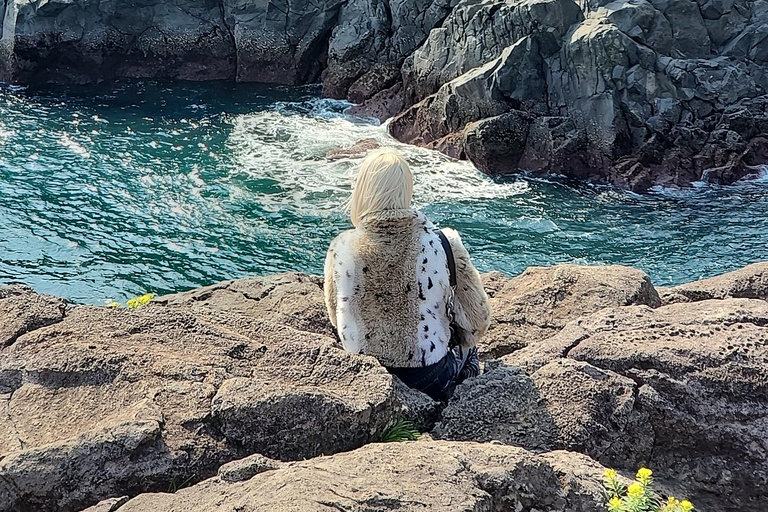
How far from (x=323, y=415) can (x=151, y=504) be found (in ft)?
3.47

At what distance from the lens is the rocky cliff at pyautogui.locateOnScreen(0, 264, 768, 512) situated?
12.4 feet

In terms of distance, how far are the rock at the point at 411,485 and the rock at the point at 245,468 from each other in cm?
6

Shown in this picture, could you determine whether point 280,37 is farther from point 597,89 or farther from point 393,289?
point 393,289

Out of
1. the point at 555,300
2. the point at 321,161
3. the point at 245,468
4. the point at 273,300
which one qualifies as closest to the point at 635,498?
the point at 245,468

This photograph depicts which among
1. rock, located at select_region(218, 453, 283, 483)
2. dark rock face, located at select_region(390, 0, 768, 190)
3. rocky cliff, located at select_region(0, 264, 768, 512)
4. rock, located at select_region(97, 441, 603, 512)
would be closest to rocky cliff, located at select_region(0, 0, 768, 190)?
dark rock face, located at select_region(390, 0, 768, 190)

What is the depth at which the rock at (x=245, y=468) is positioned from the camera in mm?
3887

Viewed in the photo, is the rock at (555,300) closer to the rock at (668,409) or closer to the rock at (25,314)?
the rock at (668,409)

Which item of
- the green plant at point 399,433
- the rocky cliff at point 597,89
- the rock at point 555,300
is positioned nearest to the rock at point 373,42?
the rocky cliff at point 597,89

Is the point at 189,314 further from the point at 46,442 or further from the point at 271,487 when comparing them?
the point at 271,487

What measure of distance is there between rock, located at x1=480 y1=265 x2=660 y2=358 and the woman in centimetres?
163

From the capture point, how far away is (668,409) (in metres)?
4.78

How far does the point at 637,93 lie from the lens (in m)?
19.6

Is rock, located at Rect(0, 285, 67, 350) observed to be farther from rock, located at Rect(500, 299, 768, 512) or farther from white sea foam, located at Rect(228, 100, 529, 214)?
white sea foam, located at Rect(228, 100, 529, 214)

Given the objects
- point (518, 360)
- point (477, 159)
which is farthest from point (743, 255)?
point (518, 360)
